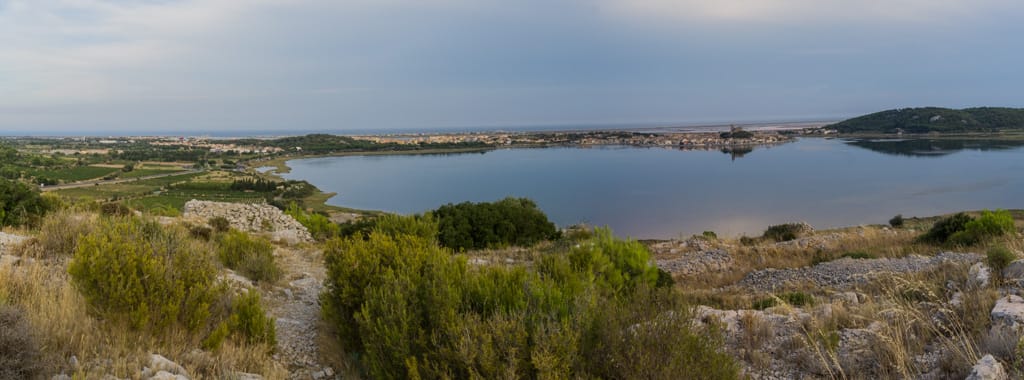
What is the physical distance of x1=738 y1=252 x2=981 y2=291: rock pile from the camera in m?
7.85

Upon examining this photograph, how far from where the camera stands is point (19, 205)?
8.86 metres

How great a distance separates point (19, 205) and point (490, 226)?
1079 centimetres

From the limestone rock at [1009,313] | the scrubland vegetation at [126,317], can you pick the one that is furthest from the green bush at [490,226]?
the limestone rock at [1009,313]

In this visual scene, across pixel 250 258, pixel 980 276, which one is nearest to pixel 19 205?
pixel 250 258

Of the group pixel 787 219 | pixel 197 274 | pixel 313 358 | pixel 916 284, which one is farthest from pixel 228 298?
pixel 787 219

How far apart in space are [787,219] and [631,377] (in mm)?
37943

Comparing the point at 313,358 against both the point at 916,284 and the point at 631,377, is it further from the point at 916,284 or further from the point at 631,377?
the point at 916,284

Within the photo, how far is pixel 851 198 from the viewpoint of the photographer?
4288 centimetres

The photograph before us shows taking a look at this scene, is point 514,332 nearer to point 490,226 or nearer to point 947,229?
point 490,226

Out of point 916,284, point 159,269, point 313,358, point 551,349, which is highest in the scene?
point 159,269

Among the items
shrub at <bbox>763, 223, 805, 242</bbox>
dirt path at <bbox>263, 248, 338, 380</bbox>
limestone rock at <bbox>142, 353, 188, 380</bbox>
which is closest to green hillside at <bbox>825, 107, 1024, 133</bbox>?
shrub at <bbox>763, 223, 805, 242</bbox>

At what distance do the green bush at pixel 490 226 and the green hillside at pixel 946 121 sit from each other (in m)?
125

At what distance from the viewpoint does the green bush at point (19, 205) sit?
8.52 m

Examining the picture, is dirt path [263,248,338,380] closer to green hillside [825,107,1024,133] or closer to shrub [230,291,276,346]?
shrub [230,291,276,346]
